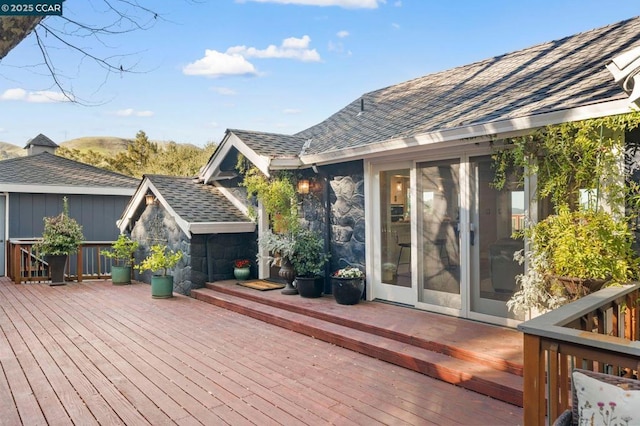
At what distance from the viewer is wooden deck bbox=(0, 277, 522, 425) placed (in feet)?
10.2

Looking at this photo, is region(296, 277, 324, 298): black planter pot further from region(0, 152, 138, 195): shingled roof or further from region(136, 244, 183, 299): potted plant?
region(0, 152, 138, 195): shingled roof

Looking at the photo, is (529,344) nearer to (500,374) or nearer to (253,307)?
(500,374)

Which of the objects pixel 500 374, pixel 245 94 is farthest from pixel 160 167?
pixel 500 374

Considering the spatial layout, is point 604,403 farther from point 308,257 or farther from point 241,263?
point 241,263

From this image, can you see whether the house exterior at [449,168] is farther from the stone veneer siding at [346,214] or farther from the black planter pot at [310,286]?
the black planter pot at [310,286]

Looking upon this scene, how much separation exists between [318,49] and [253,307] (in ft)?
33.9

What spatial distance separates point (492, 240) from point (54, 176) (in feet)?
39.1

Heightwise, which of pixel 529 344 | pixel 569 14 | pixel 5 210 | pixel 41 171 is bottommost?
pixel 529 344

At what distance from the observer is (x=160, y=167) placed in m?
24.6

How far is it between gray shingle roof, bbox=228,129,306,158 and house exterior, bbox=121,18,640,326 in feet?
0.15

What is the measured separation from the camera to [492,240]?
15.4 feet

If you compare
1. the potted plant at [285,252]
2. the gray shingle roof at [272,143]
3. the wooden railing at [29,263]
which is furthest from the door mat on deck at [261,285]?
the wooden railing at [29,263]

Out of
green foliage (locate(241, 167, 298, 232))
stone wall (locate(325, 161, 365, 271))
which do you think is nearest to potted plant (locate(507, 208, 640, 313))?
Result: stone wall (locate(325, 161, 365, 271))

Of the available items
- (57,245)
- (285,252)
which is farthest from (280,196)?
(57,245)
